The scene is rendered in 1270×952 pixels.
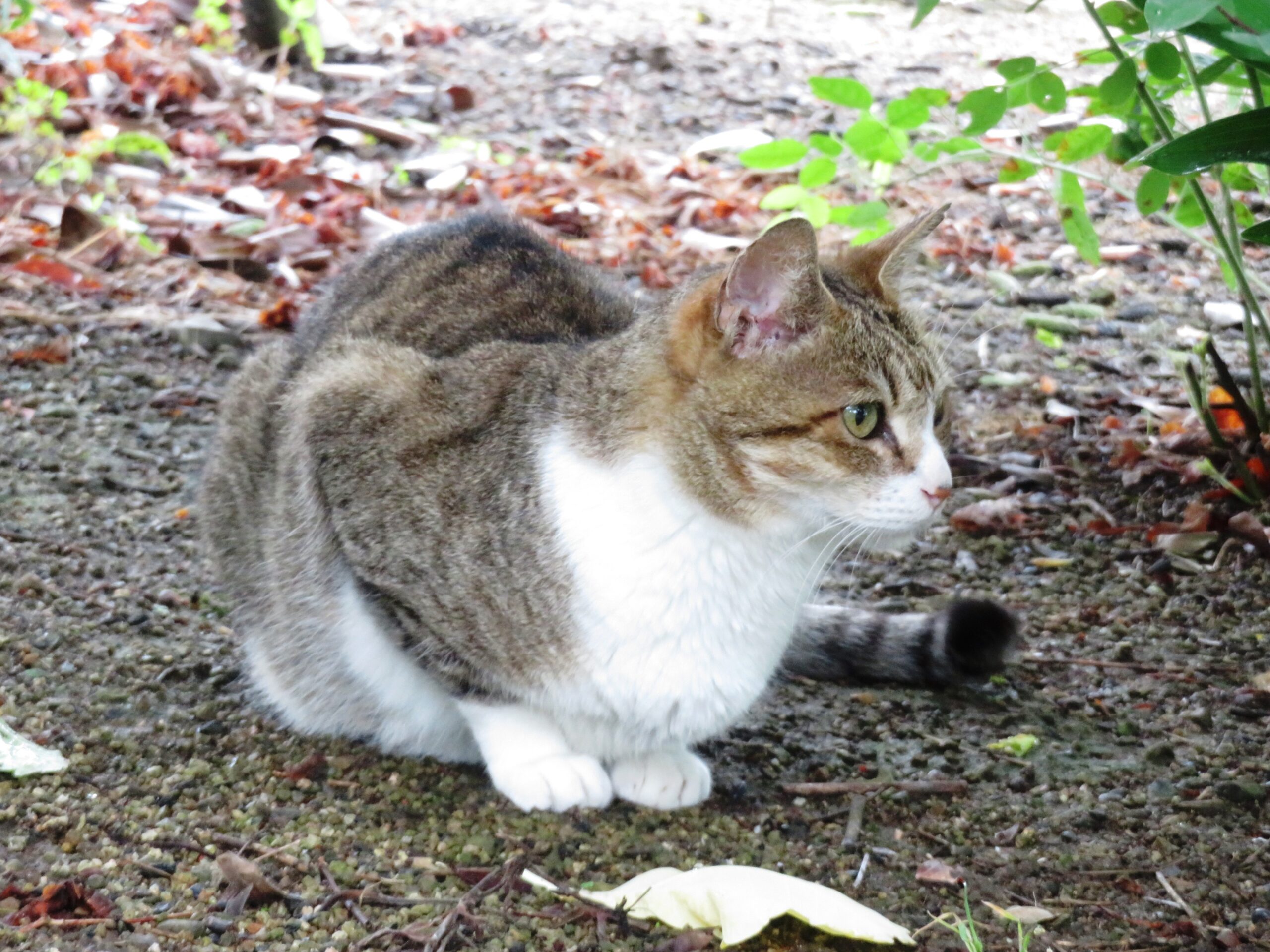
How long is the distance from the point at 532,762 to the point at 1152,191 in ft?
6.92

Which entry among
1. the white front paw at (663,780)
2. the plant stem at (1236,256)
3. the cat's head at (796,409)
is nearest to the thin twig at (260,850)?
the white front paw at (663,780)

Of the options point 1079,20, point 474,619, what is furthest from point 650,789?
point 1079,20

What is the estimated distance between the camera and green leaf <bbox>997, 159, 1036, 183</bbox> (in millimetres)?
4051

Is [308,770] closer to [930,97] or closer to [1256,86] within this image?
[930,97]

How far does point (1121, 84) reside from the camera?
3.26 metres

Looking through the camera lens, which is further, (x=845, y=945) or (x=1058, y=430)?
(x=1058, y=430)

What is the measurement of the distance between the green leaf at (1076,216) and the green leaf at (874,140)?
515 mm

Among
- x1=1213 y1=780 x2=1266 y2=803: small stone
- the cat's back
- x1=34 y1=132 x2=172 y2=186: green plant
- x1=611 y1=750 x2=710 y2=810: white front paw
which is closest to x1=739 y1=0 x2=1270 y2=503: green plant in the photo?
the cat's back

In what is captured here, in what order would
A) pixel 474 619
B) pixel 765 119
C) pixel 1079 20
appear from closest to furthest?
pixel 474 619 → pixel 765 119 → pixel 1079 20

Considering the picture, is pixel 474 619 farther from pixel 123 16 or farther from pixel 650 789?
pixel 123 16

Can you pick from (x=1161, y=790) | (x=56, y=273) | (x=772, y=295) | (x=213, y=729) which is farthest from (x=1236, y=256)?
(x=56, y=273)

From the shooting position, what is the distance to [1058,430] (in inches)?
187

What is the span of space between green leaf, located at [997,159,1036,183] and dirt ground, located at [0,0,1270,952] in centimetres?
93

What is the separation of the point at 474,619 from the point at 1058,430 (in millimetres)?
2549
